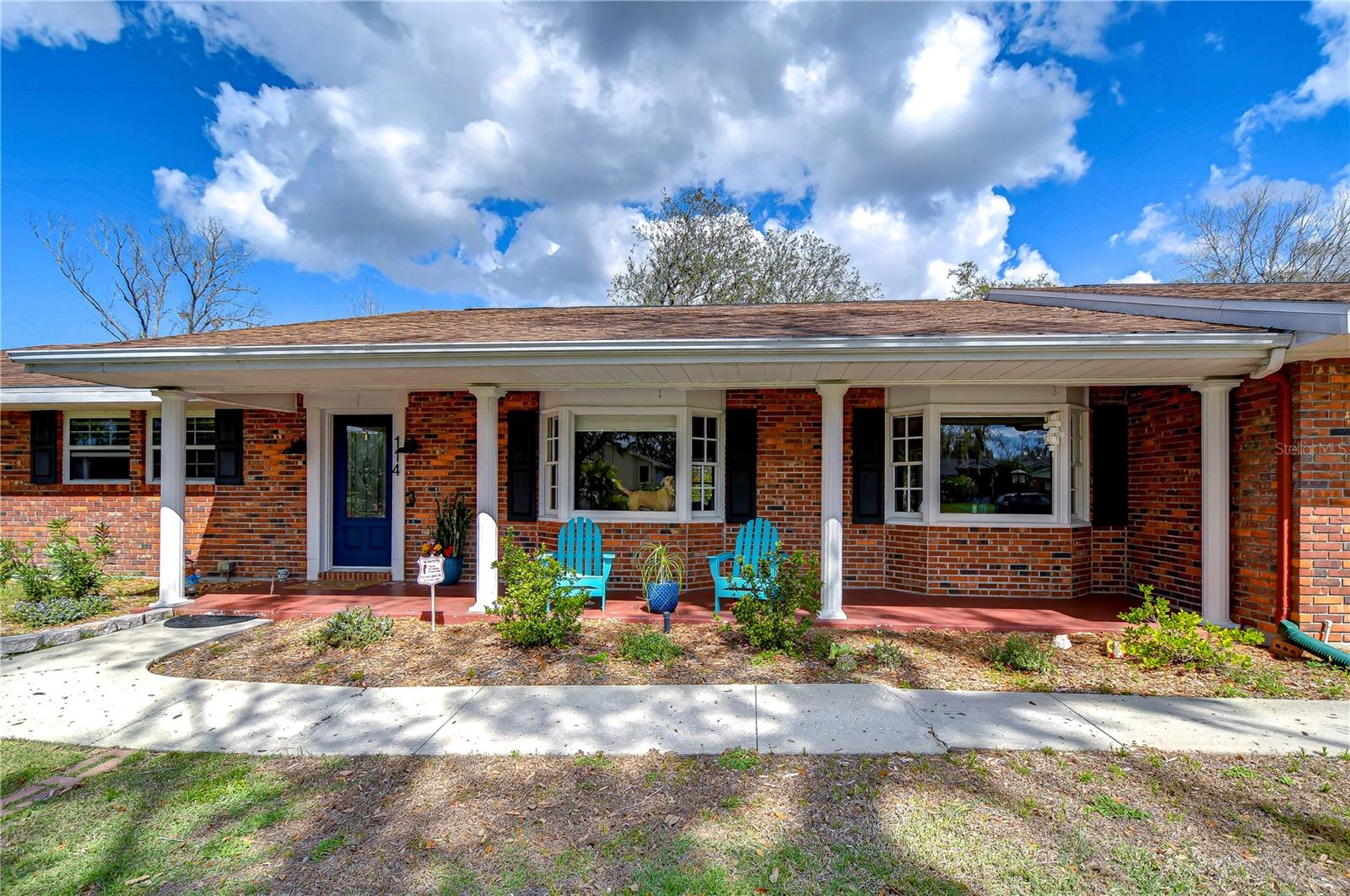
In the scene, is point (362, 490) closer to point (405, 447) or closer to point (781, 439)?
point (405, 447)

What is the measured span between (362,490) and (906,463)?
7019 mm

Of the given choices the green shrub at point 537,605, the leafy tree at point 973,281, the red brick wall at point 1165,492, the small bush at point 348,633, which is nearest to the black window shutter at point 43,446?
the small bush at point 348,633

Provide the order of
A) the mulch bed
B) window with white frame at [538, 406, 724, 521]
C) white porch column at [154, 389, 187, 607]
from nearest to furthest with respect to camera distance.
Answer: the mulch bed
white porch column at [154, 389, 187, 607]
window with white frame at [538, 406, 724, 521]

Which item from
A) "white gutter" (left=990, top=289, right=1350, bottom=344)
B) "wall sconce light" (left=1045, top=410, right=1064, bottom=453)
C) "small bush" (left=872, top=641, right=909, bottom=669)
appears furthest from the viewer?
"wall sconce light" (left=1045, top=410, right=1064, bottom=453)

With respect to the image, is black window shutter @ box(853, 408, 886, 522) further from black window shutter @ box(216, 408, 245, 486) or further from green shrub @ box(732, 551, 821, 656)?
black window shutter @ box(216, 408, 245, 486)

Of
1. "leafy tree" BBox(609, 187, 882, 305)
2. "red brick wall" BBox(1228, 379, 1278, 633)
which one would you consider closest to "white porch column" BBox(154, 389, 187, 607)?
"red brick wall" BBox(1228, 379, 1278, 633)

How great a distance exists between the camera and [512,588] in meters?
4.80

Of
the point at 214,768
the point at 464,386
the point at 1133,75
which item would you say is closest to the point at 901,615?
the point at 464,386

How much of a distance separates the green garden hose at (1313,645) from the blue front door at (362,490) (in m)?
9.20

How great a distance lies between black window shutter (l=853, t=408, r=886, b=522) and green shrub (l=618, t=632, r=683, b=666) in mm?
3247

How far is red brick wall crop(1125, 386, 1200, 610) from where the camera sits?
18.6ft

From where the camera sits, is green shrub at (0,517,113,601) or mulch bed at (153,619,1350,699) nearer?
mulch bed at (153,619,1350,699)

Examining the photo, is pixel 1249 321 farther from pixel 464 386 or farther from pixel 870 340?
pixel 464 386

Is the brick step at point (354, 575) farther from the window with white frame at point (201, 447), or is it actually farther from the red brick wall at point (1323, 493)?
the red brick wall at point (1323, 493)
